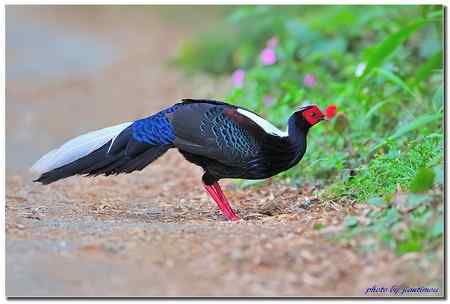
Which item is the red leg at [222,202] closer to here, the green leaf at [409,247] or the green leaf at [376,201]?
the green leaf at [376,201]

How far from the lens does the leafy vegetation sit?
14.7 ft

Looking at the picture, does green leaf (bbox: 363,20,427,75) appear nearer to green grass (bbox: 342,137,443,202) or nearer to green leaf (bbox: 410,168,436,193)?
green grass (bbox: 342,137,443,202)

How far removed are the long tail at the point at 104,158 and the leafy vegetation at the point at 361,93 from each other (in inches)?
54.7

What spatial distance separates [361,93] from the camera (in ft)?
24.2

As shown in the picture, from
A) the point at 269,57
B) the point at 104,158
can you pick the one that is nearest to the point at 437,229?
the point at 104,158

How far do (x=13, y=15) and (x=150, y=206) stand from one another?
13.3 m

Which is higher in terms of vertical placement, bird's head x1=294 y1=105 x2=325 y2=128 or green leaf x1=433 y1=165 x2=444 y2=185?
bird's head x1=294 y1=105 x2=325 y2=128

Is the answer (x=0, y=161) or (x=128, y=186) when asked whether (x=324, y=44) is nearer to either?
(x=128, y=186)

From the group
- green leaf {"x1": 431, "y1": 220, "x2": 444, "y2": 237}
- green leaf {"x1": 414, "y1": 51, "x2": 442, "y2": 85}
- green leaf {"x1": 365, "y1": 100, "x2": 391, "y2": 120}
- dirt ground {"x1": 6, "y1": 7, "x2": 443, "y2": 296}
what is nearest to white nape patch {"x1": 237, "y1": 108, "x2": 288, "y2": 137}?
dirt ground {"x1": 6, "y1": 7, "x2": 443, "y2": 296}

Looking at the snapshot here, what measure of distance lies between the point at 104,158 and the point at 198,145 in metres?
0.66

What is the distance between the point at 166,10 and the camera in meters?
17.6

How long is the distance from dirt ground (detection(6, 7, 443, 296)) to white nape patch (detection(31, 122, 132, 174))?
13.5 inches

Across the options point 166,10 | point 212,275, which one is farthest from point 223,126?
point 166,10

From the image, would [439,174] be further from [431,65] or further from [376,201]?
[431,65]
